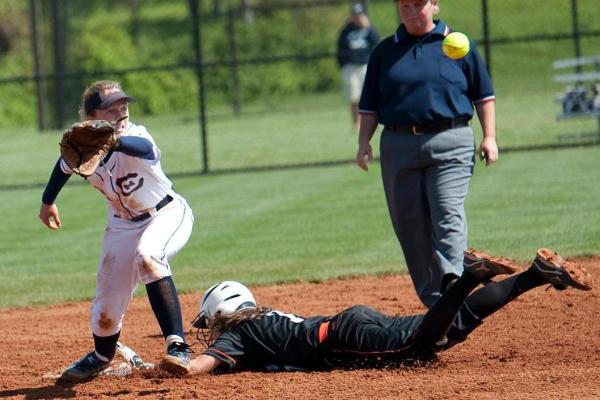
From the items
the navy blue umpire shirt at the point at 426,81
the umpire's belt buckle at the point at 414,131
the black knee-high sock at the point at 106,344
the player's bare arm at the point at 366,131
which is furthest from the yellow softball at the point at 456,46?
the black knee-high sock at the point at 106,344

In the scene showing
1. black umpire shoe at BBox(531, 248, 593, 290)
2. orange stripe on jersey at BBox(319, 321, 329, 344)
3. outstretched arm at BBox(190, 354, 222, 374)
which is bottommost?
outstretched arm at BBox(190, 354, 222, 374)

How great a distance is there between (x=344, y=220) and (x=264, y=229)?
0.85 metres

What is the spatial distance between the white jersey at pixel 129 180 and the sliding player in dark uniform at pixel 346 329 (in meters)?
0.60

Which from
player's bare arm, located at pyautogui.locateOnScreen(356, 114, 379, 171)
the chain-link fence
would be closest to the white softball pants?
player's bare arm, located at pyautogui.locateOnScreen(356, 114, 379, 171)

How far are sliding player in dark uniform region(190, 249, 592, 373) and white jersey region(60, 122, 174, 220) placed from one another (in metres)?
0.60

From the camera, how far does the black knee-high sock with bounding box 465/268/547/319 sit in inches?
202

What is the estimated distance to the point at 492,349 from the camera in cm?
591

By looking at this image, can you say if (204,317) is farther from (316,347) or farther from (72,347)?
(72,347)

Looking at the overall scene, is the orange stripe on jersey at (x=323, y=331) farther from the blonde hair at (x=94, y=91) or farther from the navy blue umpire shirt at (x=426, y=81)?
the blonde hair at (x=94, y=91)

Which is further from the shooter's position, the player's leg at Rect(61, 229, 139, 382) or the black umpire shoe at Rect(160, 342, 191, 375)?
the player's leg at Rect(61, 229, 139, 382)

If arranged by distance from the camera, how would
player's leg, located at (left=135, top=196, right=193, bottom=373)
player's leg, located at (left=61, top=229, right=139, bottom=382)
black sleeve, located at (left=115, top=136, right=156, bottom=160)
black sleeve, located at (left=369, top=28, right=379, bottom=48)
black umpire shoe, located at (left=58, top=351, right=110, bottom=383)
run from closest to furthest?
black sleeve, located at (left=115, top=136, right=156, bottom=160), player's leg, located at (left=135, top=196, right=193, bottom=373), player's leg, located at (left=61, top=229, right=139, bottom=382), black umpire shoe, located at (left=58, top=351, right=110, bottom=383), black sleeve, located at (left=369, top=28, right=379, bottom=48)

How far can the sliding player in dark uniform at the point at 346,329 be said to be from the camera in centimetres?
518

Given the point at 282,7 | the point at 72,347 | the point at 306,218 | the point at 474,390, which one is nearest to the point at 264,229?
the point at 306,218

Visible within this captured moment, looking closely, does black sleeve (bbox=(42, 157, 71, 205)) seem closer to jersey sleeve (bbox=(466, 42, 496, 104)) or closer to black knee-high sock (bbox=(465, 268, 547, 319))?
black knee-high sock (bbox=(465, 268, 547, 319))
